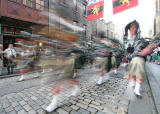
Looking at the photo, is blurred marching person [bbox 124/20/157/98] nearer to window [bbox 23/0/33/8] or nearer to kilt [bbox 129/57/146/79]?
kilt [bbox 129/57/146/79]

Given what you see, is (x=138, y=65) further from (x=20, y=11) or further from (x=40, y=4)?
(x=40, y=4)

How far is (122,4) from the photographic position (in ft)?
22.7

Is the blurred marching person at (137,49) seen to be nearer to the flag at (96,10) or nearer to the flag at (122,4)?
the flag at (122,4)

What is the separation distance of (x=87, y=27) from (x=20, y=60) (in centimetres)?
1363

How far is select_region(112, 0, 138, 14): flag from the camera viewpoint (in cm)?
630

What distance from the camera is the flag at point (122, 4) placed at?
20.7 ft

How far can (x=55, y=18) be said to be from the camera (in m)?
2.31

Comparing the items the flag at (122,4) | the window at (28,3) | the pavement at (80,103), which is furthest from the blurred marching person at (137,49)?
the window at (28,3)

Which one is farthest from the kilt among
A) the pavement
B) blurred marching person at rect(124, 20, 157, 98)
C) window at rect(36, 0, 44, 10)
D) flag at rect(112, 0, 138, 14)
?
window at rect(36, 0, 44, 10)

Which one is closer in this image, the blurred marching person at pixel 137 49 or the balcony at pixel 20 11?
the blurred marching person at pixel 137 49

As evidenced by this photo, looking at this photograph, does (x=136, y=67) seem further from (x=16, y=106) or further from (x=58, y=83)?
(x=16, y=106)

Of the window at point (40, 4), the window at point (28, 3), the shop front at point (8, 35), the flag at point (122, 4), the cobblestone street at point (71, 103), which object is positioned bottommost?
the cobblestone street at point (71, 103)

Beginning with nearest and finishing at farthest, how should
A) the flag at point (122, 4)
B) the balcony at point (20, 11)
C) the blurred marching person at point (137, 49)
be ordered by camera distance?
the blurred marching person at point (137, 49)
the flag at point (122, 4)
the balcony at point (20, 11)

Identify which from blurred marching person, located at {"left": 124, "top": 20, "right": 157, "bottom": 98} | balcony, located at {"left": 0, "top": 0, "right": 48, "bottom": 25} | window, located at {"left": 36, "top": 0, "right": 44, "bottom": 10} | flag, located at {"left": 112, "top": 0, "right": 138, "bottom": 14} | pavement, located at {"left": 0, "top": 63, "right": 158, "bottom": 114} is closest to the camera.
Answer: pavement, located at {"left": 0, "top": 63, "right": 158, "bottom": 114}
